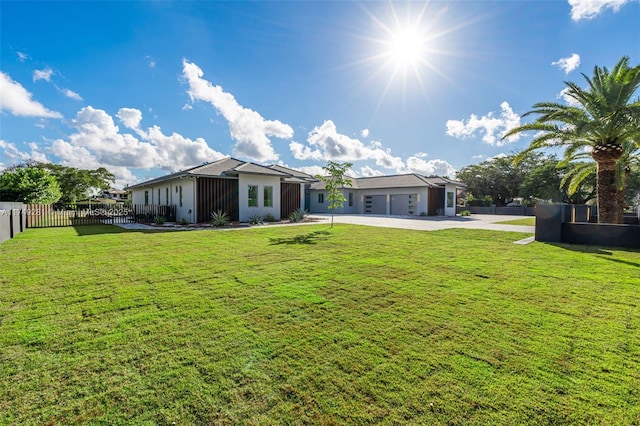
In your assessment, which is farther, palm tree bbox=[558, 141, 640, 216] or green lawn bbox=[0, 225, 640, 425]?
palm tree bbox=[558, 141, 640, 216]

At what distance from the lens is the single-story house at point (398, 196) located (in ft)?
86.2

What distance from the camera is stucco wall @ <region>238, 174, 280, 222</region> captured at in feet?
57.2

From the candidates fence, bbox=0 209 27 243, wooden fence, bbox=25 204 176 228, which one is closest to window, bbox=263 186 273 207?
wooden fence, bbox=25 204 176 228

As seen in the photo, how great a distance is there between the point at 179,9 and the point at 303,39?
569 cm

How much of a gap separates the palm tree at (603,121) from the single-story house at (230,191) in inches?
519

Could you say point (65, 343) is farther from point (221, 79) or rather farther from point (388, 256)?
point (221, 79)

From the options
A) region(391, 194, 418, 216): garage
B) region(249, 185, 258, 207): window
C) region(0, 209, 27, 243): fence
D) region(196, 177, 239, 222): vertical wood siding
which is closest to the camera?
region(0, 209, 27, 243): fence

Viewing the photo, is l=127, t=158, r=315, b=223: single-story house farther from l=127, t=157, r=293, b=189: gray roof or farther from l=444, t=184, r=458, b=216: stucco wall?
l=444, t=184, r=458, b=216: stucco wall

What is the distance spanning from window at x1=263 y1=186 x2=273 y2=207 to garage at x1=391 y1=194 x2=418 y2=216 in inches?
564

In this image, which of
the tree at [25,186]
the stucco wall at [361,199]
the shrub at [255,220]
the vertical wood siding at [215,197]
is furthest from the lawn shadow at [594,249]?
the tree at [25,186]

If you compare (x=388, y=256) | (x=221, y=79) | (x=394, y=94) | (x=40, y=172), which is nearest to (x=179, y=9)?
(x=221, y=79)

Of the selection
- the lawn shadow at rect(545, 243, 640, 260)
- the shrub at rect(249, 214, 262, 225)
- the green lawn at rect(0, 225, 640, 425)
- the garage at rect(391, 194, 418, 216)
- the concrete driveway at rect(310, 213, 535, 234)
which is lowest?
the green lawn at rect(0, 225, 640, 425)

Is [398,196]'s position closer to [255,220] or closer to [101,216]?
[255,220]

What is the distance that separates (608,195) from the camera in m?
11.3
